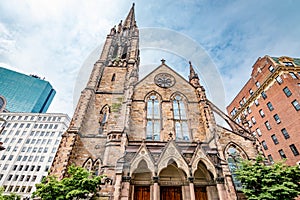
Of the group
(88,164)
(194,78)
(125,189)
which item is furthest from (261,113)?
(88,164)

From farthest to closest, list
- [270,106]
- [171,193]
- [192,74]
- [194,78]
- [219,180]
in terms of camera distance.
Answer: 1. [270,106]
2. [192,74]
3. [194,78]
4. [171,193]
5. [219,180]

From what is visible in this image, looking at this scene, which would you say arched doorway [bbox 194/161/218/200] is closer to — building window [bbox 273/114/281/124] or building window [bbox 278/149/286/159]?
building window [bbox 278/149/286/159]

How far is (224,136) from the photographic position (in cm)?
1479

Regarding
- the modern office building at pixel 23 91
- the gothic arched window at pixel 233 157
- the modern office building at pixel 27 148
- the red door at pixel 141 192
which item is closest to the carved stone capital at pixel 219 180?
the gothic arched window at pixel 233 157

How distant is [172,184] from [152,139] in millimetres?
4034

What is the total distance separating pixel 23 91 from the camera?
284 feet

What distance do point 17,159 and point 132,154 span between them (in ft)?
208

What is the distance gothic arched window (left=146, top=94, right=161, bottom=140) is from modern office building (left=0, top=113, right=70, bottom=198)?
2066 inches

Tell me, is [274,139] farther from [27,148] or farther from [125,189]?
[27,148]

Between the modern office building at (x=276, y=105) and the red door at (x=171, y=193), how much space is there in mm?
13627

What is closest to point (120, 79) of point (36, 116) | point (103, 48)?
point (103, 48)

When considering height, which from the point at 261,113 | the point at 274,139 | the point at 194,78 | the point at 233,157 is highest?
the point at 261,113

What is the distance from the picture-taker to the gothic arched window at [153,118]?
14703 millimetres

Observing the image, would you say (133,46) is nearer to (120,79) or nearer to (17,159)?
(120,79)
